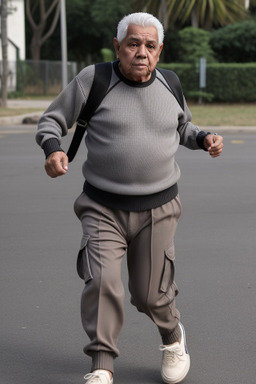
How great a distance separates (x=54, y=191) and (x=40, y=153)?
450 cm

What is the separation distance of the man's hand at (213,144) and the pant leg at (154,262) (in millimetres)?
281

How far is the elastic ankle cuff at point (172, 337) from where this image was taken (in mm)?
4145

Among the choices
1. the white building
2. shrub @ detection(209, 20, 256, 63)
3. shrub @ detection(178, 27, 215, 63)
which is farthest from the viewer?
the white building

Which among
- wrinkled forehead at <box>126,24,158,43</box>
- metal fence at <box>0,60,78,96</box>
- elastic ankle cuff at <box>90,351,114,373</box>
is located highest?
wrinkled forehead at <box>126,24,158,43</box>

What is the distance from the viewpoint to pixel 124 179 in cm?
386

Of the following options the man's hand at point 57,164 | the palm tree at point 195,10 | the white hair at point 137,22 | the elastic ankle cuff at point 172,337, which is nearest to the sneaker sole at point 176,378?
the elastic ankle cuff at point 172,337

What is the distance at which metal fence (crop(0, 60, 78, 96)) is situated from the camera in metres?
43.5

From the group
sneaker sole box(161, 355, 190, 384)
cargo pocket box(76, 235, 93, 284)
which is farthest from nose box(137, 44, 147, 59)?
sneaker sole box(161, 355, 190, 384)

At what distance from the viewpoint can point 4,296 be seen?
18.9ft

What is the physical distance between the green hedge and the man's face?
93.0 ft

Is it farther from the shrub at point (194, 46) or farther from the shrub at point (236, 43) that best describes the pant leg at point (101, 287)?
the shrub at point (236, 43)

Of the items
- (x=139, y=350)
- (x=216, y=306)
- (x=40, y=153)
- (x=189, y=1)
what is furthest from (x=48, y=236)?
(x=189, y=1)

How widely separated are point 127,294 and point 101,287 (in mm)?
2058

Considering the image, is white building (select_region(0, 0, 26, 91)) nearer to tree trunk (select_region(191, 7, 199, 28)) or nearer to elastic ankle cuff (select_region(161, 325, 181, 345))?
tree trunk (select_region(191, 7, 199, 28))
